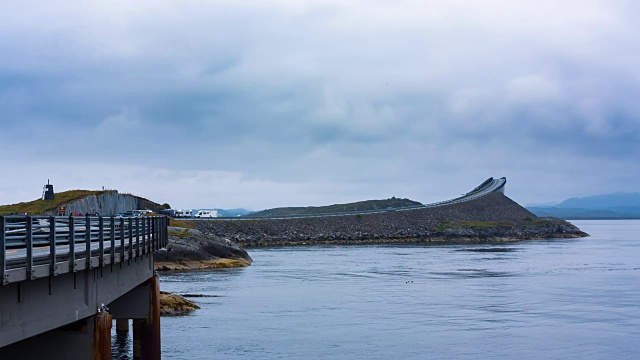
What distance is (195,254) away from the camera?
83.6m

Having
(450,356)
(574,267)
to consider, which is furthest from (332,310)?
(574,267)

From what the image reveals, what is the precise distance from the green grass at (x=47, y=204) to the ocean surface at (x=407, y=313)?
19286mm

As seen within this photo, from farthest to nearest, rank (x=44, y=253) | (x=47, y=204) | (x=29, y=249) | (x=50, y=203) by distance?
(x=50, y=203) < (x=47, y=204) < (x=44, y=253) < (x=29, y=249)

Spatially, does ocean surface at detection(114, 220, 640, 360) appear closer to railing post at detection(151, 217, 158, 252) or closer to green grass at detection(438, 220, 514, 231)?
railing post at detection(151, 217, 158, 252)

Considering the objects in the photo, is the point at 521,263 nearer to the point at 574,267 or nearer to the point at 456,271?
the point at 574,267

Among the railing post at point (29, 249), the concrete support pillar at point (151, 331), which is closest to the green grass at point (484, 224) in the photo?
the concrete support pillar at point (151, 331)

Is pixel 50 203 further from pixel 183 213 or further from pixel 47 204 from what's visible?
pixel 183 213

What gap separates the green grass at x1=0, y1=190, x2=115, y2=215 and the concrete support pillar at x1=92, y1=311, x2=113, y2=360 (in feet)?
207

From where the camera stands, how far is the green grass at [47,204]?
280 ft

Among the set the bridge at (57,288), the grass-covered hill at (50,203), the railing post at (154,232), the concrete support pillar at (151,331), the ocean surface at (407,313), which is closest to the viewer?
the bridge at (57,288)

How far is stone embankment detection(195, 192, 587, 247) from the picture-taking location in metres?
152

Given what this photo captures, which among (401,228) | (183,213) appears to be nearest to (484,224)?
(401,228)

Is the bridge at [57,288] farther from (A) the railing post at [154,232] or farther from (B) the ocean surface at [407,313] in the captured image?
(B) the ocean surface at [407,313]

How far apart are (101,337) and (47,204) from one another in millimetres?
76740
